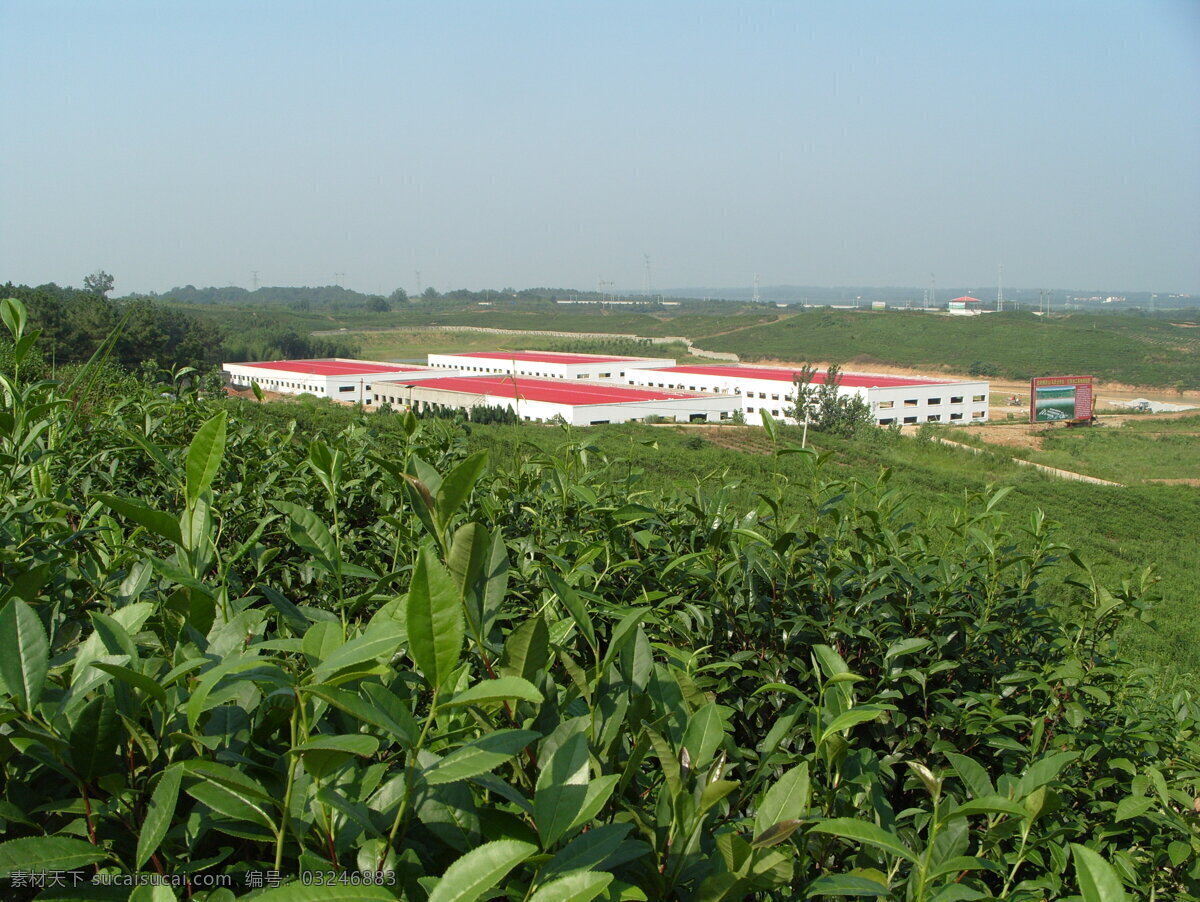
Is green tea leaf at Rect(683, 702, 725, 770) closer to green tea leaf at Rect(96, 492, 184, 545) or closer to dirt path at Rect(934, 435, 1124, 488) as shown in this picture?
green tea leaf at Rect(96, 492, 184, 545)

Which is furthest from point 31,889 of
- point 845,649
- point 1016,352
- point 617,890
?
point 1016,352

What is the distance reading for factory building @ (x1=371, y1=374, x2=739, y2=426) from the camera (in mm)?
26797

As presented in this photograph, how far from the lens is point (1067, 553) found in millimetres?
2043

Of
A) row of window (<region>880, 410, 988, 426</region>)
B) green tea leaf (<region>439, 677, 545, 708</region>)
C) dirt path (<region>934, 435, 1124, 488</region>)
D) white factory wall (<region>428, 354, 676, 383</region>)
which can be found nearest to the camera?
green tea leaf (<region>439, 677, 545, 708</region>)

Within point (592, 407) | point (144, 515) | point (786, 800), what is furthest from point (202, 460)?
point (592, 407)

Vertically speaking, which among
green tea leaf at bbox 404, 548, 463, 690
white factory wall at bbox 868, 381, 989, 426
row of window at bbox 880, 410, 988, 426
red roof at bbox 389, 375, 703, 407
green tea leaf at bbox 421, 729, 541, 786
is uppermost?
green tea leaf at bbox 404, 548, 463, 690

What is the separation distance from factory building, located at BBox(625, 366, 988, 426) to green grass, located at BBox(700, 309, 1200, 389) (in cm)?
2528

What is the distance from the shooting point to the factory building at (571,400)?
2680 centimetres

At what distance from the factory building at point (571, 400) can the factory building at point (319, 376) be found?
1.44 metres

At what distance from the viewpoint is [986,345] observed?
66188 millimetres

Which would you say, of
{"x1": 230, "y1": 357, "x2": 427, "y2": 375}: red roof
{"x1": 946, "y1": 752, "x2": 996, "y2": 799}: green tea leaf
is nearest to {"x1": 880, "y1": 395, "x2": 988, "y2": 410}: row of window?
{"x1": 230, "y1": 357, "x2": 427, "y2": 375}: red roof

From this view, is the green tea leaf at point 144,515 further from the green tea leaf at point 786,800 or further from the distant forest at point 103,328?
the distant forest at point 103,328

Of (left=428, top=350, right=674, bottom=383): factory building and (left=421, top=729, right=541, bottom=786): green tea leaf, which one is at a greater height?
(left=421, top=729, right=541, bottom=786): green tea leaf

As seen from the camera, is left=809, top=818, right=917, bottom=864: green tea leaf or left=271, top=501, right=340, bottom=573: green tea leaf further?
left=271, top=501, right=340, bottom=573: green tea leaf
